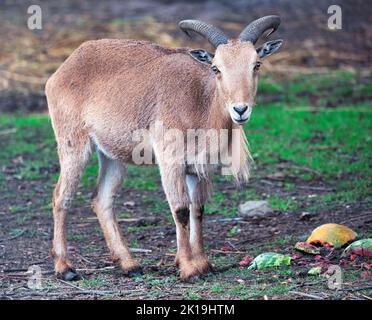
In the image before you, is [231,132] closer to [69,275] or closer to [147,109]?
[147,109]

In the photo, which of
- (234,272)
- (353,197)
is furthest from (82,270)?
(353,197)

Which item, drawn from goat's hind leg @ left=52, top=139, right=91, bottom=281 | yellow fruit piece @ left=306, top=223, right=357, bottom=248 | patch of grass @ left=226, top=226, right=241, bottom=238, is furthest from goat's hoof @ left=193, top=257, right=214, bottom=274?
patch of grass @ left=226, top=226, right=241, bottom=238

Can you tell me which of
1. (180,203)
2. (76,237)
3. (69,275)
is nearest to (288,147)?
(76,237)

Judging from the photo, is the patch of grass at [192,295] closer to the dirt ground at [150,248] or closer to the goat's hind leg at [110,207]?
the dirt ground at [150,248]

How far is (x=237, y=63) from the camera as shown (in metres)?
8.38

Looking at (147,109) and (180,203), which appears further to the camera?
(147,109)

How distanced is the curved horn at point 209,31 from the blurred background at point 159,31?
22.3ft

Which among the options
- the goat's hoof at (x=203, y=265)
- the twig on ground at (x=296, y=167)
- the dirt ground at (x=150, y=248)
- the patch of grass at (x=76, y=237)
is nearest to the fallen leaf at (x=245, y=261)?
the dirt ground at (x=150, y=248)

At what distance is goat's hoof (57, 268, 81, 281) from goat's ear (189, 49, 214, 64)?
221 centimetres

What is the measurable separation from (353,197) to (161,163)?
3.21 meters

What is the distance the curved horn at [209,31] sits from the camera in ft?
28.4

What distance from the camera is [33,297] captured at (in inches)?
308

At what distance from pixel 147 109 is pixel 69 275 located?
1688 millimetres
